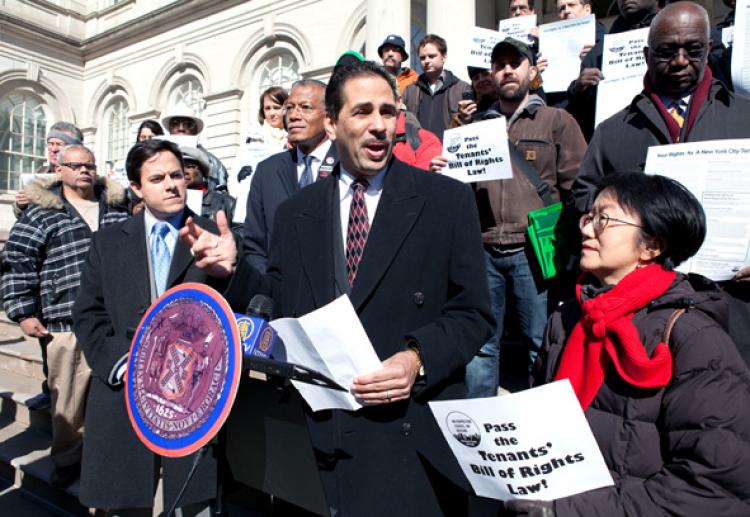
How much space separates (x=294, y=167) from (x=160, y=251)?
0.93m

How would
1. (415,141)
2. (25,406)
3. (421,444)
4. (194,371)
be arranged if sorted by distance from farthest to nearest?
(25,406), (415,141), (421,444), (194,371)

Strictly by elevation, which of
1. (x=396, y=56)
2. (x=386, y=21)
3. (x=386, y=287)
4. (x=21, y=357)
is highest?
(x=386, y=21)

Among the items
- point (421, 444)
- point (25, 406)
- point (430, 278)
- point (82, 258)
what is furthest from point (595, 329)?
point (25, 406)

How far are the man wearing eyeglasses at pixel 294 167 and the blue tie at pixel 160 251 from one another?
513 mm

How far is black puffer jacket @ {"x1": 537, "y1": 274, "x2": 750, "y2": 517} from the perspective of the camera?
1.34 meters

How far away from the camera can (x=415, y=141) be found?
3.71 meters

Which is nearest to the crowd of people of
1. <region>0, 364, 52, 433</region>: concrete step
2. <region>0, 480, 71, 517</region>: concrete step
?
<region>0, 480, 71, 517</region>: concrete step

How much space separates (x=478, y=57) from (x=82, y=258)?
11.3 feet

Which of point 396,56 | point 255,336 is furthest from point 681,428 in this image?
point 396,56

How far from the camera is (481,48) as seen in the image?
4785 millimetres

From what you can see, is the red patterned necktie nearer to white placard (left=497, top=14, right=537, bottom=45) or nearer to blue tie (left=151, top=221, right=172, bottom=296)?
blue tie (left=151, top=221, right=172, bottom=296)

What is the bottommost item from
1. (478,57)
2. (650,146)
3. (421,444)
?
(421,444)

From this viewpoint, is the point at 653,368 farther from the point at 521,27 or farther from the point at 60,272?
the point at 521,27

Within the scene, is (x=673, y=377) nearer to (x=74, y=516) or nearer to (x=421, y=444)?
(x=421, y=444)
